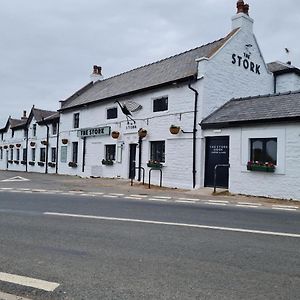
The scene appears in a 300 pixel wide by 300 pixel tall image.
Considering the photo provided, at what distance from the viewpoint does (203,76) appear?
18531 millimetres

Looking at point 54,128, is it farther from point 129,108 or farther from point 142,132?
point 142,132

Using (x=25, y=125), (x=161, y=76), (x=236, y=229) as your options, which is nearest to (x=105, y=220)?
(x=236, y=229)

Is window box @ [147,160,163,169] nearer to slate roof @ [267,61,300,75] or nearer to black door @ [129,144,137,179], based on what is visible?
black door @ [129,144,137,179]

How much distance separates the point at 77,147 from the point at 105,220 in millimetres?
21222

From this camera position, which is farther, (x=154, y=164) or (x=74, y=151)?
(x=74, y=151)

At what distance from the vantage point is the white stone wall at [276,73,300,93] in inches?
911

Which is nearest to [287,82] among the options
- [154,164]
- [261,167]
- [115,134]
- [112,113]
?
[261,167]

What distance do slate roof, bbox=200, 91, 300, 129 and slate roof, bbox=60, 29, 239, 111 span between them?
2.62 metres

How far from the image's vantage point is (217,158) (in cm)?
1789

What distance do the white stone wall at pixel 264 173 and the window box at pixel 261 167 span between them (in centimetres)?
22

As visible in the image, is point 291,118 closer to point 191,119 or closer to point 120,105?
point 191,119

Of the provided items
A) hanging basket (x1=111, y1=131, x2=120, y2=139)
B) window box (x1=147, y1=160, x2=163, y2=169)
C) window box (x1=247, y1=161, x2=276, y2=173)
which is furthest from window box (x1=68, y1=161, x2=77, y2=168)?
window box (x1=247, y1=161, x2=276, y2=173)

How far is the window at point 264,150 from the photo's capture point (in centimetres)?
1559

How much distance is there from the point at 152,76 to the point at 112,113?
13.0ft
